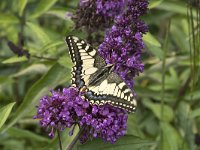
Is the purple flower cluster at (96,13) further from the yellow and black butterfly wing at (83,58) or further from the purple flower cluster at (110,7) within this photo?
the yellow and black butterfly wing at (83,58)

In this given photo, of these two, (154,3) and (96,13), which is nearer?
(96,13)

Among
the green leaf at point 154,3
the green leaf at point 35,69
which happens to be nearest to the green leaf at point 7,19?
the green leaf at point 35,69

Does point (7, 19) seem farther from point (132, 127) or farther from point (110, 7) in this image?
point (132, 127)

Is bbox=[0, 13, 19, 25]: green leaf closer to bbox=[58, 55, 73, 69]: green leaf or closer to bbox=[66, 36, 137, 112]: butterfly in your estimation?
bbox=[58, 55, 73, 69]: green leaf

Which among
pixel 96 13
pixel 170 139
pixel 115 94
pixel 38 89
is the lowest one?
pixel 170 139

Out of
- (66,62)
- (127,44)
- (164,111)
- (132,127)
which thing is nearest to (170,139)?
(132,127)

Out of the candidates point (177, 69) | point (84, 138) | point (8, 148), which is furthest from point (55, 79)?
point (177, 69)
